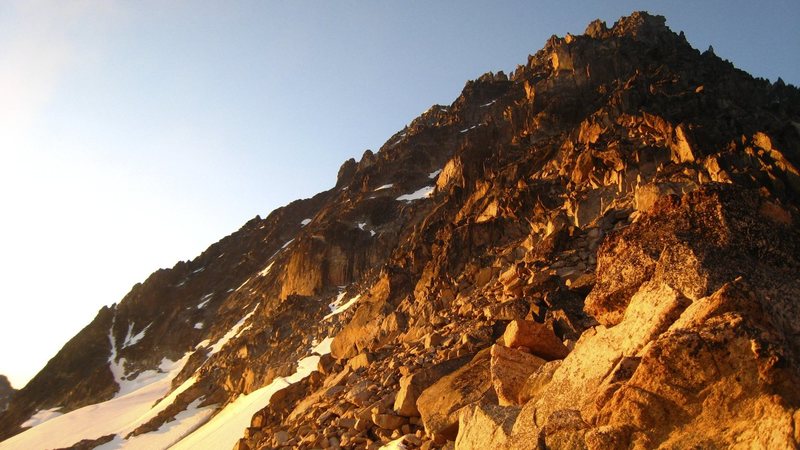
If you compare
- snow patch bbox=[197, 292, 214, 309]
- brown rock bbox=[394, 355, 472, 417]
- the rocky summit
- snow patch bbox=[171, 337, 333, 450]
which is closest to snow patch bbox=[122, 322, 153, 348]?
the rocky summit

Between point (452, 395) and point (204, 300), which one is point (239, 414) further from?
point (204, 300)

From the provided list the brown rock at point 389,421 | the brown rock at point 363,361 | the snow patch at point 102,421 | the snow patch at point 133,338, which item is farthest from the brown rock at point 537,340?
the snow patch at point 133,338

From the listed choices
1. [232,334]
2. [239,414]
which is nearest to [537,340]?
[239,414]

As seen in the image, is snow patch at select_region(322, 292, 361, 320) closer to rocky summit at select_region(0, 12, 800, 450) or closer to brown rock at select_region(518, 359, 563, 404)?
rocky summit at select_region(0, 12, 800, 450)

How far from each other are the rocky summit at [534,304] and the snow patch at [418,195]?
0.51 meters

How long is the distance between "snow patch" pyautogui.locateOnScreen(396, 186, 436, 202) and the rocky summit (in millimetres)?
514

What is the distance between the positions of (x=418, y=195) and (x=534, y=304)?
42.9 m

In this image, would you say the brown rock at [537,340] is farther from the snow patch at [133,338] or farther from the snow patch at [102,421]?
the snow patch at [133,338]

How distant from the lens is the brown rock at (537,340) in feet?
28.2

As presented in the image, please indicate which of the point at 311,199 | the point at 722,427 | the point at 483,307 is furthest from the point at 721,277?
the point at 311,199

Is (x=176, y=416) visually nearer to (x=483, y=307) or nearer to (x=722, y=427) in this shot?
(x=483, y=307)

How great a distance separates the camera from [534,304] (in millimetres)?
11797

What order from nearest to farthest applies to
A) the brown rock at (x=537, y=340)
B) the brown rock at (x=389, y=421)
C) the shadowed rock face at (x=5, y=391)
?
the brown rock at (x=537, y=340)
the brown rock at (x=389, y=421)
the shadowed rock face at (x=5, y=391)

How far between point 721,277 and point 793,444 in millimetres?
2359
